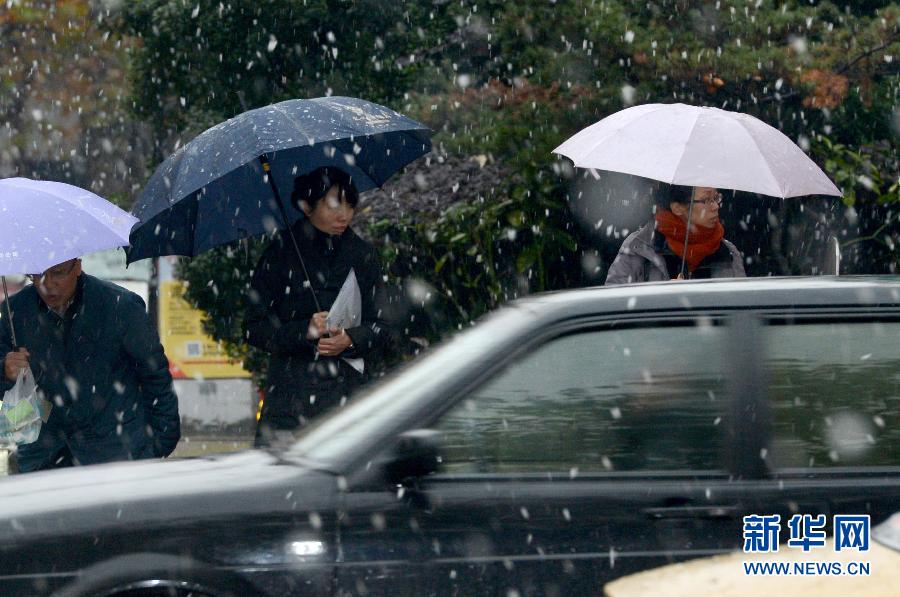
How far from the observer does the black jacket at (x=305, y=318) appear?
582cm

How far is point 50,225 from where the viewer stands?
5.79 metres

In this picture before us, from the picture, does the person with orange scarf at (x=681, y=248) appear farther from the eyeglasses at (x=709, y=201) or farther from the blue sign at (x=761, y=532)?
the blue sign at (x=761, y=532)

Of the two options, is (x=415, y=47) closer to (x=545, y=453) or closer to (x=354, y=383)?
(x=354, y=383)

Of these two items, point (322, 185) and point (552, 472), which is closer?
point (552, 472)

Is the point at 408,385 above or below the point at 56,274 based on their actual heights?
below

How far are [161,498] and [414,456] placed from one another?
2.27 feet

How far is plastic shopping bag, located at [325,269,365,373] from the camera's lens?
231 inches

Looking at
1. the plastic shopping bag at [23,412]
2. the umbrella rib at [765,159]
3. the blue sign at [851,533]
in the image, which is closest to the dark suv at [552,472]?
the blue sign at [851,533]

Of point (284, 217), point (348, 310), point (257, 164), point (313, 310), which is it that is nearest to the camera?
point (348, 310)

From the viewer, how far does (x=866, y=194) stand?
26.8 ft

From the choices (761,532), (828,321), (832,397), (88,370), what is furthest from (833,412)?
(88,370)

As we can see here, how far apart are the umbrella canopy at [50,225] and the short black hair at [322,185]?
2.49ft

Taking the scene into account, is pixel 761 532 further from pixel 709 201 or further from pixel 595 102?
pixel 595 102

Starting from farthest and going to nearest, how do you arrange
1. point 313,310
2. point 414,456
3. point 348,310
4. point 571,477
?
point 313,310 < point 348,310 < point 571,477 < point 414,456
